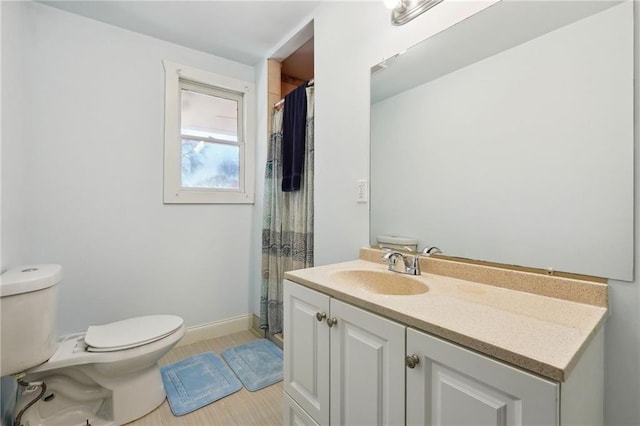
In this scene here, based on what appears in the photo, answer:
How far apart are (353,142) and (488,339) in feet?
4.02

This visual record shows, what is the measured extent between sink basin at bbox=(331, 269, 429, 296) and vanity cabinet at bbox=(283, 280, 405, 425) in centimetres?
20

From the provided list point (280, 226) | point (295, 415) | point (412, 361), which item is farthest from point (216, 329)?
point (412, 361)

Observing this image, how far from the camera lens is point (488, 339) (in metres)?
0.63

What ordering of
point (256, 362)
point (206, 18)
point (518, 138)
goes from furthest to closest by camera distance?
1. point (256, 362)
2. point (206, 18)
3. point (518, 138)

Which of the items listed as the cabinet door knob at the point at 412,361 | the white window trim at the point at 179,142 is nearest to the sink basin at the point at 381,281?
the cabinet door knob at the point at 412,361

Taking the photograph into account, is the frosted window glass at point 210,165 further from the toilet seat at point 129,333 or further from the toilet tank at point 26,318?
the toilet tank at point 26,318

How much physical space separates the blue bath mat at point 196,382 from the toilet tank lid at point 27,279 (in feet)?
3.05

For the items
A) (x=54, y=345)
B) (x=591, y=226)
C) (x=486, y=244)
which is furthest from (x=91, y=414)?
(x=591, y=226)

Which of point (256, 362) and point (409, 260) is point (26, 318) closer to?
point (256, 362)

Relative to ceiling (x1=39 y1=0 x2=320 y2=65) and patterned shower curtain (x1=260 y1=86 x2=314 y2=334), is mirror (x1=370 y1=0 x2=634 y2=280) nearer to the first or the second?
patterned shower curtain (x1=260 y1=86 x2=314 y2=334)

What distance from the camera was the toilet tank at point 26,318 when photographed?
122 cm

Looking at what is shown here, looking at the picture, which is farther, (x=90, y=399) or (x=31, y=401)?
(x=90, y=399)

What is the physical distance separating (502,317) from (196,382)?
1861 millimetres

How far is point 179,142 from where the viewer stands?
7.59ft
